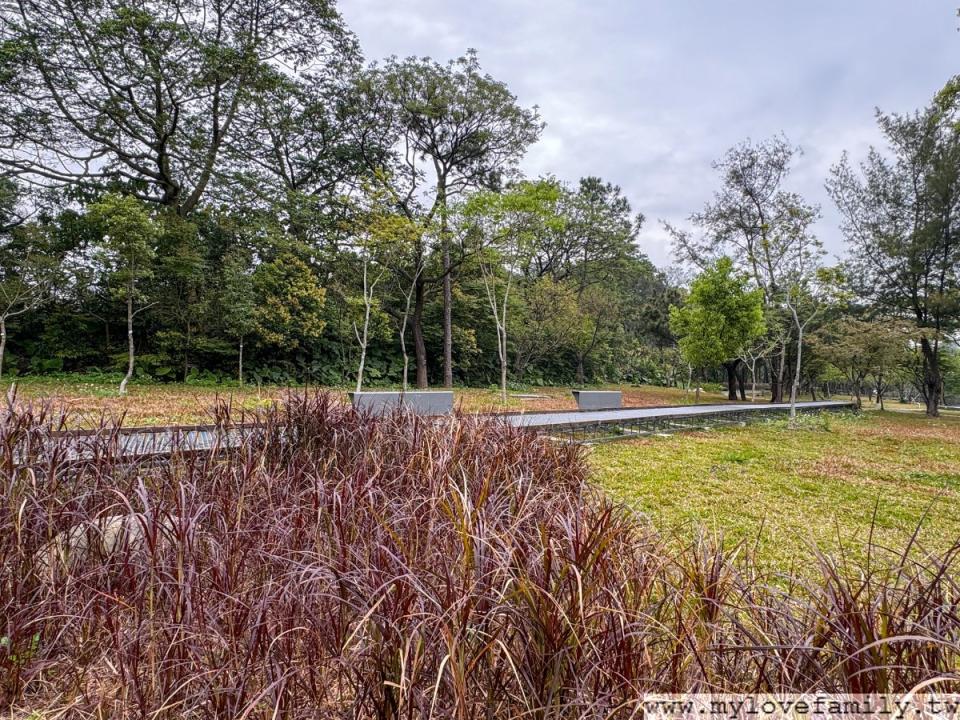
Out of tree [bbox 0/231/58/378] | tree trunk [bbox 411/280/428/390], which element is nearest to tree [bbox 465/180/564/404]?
tree trunk [bbox 411/280/428/390]

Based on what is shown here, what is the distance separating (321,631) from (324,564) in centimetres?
22

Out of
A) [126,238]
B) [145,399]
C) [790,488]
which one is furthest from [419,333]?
[790,488]

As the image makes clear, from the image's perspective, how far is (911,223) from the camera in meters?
18.9

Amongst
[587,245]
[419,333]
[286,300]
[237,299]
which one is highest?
[587,245]

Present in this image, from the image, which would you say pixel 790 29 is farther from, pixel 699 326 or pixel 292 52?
pixel 292 52

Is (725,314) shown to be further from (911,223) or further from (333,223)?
(333,223)

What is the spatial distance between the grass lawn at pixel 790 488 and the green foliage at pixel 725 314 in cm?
779

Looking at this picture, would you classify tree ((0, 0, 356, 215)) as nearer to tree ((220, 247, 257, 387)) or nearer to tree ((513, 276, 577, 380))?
tree ((220, 247, 257, 387))

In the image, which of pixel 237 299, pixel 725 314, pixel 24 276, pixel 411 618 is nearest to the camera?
pixel 411 618

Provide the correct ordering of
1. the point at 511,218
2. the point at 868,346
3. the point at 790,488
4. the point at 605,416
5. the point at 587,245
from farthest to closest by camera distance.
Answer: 1. the point at 587,245
2. the point at 868,346
3. the point at 511,218
4. the point at 605,416
5. the point at 790,488

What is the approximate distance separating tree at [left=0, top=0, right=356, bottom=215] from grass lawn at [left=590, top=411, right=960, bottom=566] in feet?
53.3

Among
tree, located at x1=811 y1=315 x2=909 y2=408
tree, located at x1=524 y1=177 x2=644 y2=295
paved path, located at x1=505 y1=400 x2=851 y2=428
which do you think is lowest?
paved path, located at x1=505 y1=400 x2=851 y2=428

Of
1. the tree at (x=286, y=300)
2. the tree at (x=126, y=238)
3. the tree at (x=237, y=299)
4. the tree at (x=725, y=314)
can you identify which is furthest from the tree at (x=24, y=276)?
the tree at (x=725, y=314)

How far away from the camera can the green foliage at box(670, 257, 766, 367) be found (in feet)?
55.1
